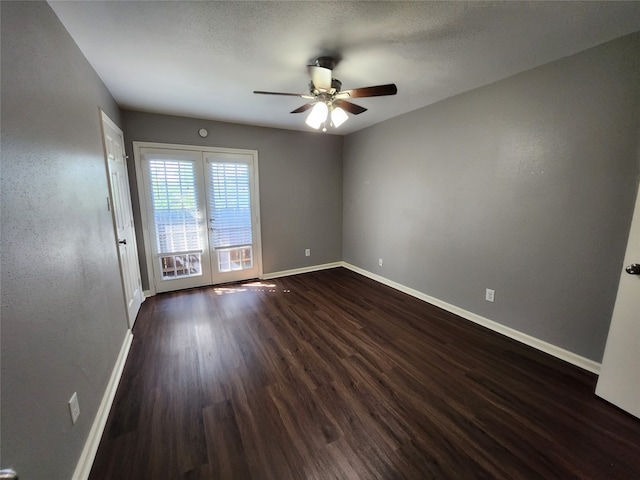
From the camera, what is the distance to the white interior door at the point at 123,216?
240 centimetres

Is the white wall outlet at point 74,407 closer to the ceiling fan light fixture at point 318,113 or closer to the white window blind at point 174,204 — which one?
the ceiling fan light fixture at point 318,113

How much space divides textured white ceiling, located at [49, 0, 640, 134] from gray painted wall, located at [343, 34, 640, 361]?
0.89 ft

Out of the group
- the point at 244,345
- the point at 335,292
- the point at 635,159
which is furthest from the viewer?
the point at 335,292

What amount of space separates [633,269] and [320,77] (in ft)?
7.98

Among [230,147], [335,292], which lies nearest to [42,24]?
[230,147]

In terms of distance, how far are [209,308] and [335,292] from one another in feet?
5.59

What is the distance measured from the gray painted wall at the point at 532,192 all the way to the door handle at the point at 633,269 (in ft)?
1.11

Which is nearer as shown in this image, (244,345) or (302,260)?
(244,345)

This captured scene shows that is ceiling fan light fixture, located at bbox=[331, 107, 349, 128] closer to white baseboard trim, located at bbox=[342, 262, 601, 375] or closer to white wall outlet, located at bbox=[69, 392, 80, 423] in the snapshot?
white baseboard trim, located at bbox=[342, 262, 601, 375]

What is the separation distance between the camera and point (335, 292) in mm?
3717

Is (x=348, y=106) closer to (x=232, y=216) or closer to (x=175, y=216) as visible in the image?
(x=232, y=216)

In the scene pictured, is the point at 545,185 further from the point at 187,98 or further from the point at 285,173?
the point at 187,98

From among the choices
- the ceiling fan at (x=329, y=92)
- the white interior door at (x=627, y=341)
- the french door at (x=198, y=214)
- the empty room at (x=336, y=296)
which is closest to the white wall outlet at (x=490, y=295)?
the empty room at (x=336, y=296)

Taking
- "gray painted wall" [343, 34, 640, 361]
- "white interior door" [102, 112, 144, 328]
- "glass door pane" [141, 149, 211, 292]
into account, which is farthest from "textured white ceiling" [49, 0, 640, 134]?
"glass door pane" [141, 149, 211, 292]
